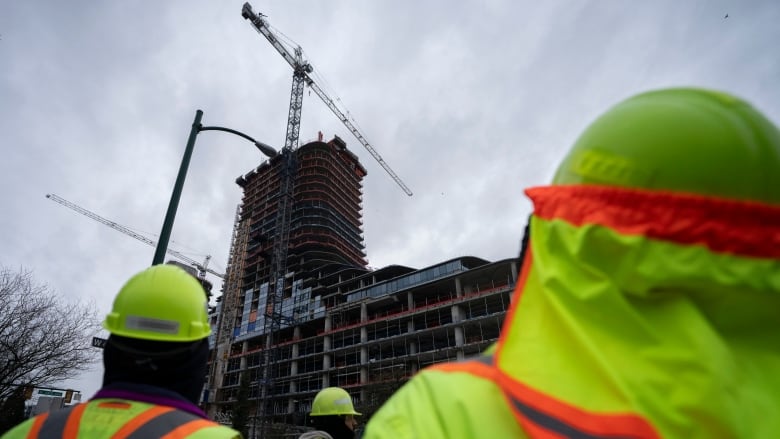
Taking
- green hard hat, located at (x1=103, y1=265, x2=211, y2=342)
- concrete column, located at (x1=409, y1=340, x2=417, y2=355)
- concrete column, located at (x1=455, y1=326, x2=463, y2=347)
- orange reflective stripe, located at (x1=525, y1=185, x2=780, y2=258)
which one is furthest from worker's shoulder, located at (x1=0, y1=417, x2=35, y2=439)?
concrete column, located at (x1=409, y1=340, x2=417, y2=355)

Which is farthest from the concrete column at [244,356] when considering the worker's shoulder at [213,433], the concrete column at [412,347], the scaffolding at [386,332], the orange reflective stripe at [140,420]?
the worker's shoulder at [213,433]

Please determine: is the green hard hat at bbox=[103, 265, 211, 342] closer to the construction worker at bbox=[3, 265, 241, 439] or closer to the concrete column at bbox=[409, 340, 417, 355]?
the construction worker at bbox=[3, 265, 241, 439]

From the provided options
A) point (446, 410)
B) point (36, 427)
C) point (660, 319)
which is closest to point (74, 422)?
point (36, 427)

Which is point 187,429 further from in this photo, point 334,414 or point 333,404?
point 333,404

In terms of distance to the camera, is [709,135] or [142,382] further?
[142,382]

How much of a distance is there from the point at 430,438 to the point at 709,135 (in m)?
0.89

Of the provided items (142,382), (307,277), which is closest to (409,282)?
(307,277)

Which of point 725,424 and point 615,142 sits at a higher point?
point 615,142

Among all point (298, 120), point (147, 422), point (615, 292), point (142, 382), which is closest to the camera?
point (615, 292)

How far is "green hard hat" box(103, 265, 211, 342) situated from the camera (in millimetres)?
2207

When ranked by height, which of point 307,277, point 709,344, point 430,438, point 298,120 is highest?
point 298,120

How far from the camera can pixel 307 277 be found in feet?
188

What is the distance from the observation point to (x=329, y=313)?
49.0 metres

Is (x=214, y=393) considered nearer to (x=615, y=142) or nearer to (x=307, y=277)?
(x=307, y=277)
